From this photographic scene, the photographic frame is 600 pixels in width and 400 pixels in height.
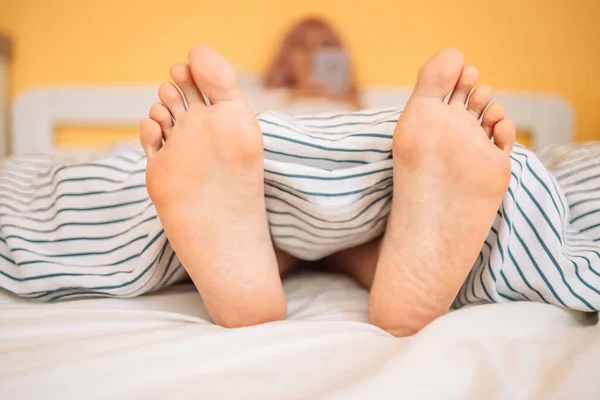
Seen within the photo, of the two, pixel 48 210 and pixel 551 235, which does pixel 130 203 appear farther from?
pixel 551 235

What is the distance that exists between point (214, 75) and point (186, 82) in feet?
0.14

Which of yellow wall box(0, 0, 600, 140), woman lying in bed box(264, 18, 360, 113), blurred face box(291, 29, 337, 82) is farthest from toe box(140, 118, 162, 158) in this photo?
yellow wall box(0, 0, 600, 140)

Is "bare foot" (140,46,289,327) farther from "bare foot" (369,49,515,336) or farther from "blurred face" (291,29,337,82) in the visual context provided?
"blurred face" (291,29,337,82)

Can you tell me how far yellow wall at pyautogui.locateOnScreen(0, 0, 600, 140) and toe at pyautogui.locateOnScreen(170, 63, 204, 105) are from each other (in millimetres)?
1266

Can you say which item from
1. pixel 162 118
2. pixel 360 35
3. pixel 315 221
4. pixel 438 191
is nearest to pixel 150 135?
pixel 162 118

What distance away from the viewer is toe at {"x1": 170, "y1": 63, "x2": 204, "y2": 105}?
52 cm

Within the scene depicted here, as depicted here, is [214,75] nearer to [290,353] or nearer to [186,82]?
[186,82]

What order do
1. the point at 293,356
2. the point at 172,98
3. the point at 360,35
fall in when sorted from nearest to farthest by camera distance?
the point at 293,356, the point at 172,98, the point at 360,35

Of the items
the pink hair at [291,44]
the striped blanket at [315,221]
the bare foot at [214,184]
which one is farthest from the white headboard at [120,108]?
the bare foot at [214,184]

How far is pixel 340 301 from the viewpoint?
2.03 ft

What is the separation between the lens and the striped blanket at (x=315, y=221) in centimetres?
53

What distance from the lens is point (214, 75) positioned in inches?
19.8

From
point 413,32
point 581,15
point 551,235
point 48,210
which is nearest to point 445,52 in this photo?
point 551,235

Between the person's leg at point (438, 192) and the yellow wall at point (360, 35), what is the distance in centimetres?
126
